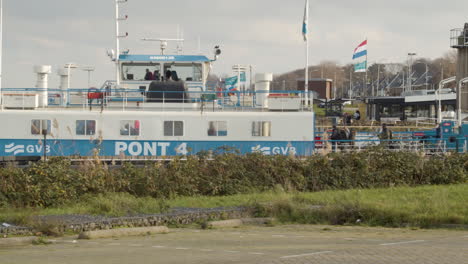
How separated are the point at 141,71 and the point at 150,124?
464 centimetres

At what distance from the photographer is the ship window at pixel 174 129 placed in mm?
26594

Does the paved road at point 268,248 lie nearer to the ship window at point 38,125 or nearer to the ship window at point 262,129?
the ship window at point 262,129

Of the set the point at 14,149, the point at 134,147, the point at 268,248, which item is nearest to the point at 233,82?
the point at 134,147

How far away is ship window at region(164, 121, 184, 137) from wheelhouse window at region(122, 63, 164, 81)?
4.17m

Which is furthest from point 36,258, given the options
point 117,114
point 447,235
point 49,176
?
point 117,114

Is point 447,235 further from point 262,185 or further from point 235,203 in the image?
point 262,185

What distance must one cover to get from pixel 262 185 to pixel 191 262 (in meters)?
9.71

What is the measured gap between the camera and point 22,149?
85.0ft

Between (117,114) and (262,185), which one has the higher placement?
(117,114)

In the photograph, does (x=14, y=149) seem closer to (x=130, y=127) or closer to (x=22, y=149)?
(x=22, y=149)

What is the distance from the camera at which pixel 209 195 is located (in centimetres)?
1895

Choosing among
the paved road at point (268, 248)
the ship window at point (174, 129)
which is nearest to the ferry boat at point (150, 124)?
the ship window at point (174, 129)

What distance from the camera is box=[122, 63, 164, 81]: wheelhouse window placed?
3009 cm

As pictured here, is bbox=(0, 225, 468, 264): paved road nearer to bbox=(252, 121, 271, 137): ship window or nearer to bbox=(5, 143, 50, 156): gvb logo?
bbox=(252, 121, 271, 137): ship window
